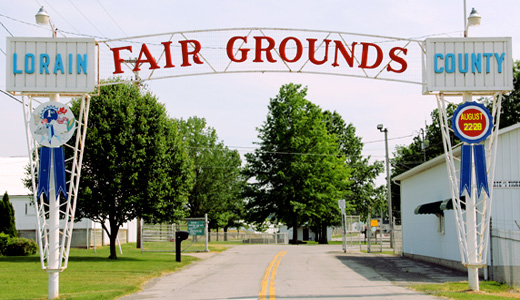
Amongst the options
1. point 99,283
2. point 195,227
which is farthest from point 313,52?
point 195,227

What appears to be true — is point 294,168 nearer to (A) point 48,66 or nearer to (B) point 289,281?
(B) point 289,281

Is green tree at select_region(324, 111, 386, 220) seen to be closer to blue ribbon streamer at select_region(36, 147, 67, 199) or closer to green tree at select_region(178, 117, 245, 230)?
green tree at select_region(178, 117, 245, 230)

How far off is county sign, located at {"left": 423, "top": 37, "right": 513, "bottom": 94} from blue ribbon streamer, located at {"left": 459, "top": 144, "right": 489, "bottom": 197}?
1.56 meters

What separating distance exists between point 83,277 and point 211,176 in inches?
1869

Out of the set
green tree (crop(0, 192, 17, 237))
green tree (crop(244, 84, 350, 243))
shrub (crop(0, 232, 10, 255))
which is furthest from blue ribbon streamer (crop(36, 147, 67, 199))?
green tree (crop(244, 84, 350, 243))

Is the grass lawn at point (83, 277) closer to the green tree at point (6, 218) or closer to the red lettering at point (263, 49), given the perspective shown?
the green tree at point (6, 218)

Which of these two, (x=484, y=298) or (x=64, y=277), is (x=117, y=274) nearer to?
(x=64, y=277)

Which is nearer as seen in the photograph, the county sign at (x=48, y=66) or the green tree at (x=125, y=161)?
the county sign at (x=48, y=66)

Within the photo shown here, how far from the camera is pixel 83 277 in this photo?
19094 millimetres

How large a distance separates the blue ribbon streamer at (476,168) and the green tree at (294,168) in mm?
39655

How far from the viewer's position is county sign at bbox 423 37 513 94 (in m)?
15.6

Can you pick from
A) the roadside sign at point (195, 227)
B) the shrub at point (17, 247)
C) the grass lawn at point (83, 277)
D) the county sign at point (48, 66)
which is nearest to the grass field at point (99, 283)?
the grass lawn at point (83, 277)

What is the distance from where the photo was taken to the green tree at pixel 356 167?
67.4 metres

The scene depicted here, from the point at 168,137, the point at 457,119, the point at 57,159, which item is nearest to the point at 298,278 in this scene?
the point at 457,119
